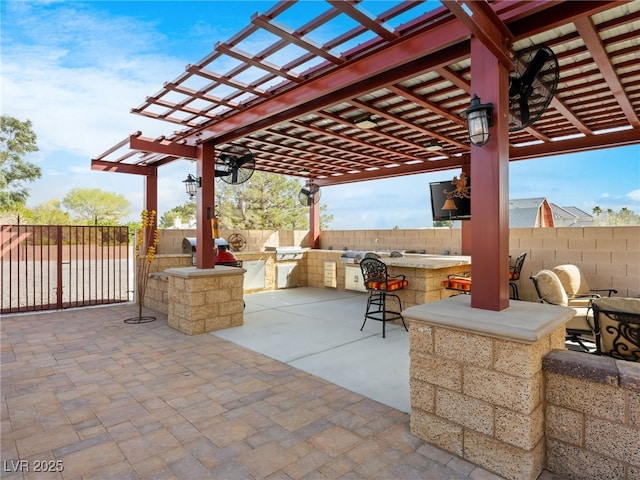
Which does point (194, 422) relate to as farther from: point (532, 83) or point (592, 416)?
point (532, 83)

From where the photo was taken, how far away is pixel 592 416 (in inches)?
67.7

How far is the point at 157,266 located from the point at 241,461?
17.0 ft

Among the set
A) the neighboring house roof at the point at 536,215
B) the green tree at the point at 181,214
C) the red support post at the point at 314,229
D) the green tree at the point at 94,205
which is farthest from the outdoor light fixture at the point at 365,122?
the green tree at the point at 94,205

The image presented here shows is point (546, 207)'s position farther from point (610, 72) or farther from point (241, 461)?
point (241, 461)

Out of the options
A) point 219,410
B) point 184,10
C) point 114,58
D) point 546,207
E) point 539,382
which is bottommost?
point 219,410

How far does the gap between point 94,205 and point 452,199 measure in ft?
83.3

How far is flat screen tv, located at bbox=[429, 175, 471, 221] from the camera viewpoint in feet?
19.5

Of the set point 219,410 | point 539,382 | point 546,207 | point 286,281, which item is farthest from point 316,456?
point 546,207

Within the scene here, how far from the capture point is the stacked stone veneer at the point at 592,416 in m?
1.62

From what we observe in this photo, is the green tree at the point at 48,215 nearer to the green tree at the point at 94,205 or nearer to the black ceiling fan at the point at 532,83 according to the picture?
the green tree at the point at 94,205

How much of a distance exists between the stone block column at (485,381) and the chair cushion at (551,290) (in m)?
1.76

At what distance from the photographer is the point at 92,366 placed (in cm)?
336

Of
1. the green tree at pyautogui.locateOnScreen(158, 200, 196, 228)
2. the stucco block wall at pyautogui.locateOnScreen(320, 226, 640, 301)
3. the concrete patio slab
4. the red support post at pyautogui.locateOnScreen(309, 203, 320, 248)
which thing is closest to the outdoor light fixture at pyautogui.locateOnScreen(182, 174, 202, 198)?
the concrete patio slab

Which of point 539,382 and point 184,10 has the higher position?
point 184,10
